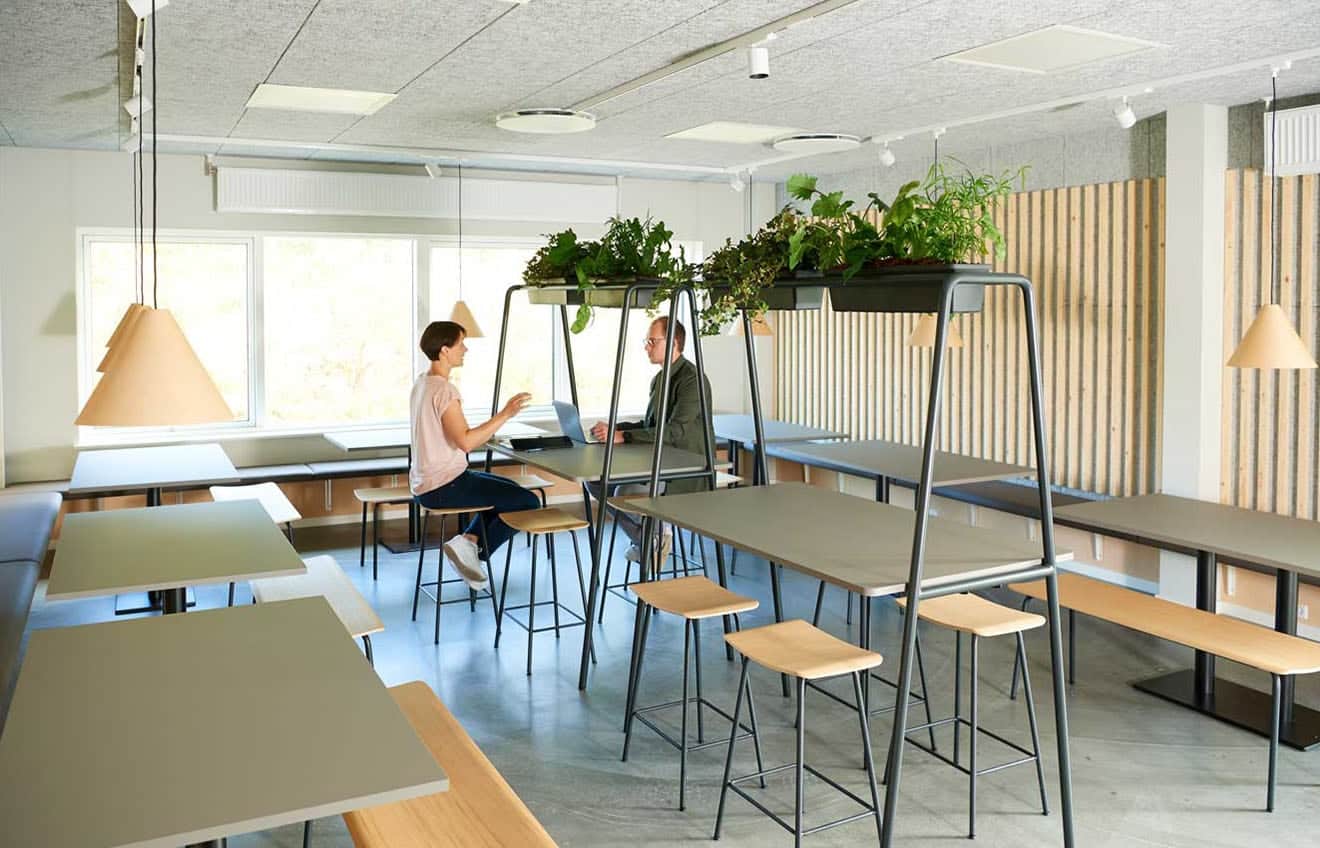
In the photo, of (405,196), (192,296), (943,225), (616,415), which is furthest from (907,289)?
(192,296)

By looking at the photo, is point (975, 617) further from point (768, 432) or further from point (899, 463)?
point (768, 432)

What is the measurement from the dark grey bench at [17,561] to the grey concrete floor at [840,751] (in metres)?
0.51

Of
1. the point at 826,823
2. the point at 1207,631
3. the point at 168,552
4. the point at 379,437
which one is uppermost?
the point at 379,437

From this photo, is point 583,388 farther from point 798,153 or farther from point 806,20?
point 806,20

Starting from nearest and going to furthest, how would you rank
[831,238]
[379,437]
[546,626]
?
[831,238]
[546,626]
[379,437]

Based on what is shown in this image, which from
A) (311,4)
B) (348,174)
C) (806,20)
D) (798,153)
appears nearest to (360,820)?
(311,4)

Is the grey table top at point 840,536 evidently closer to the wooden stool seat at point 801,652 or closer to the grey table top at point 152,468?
the wooden stool seat at point 801,652

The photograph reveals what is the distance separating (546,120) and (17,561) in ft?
10.1

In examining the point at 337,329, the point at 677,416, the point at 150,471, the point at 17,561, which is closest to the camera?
the point at 17,561

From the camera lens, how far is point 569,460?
500cm

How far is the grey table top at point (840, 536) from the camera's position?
2.85 metres

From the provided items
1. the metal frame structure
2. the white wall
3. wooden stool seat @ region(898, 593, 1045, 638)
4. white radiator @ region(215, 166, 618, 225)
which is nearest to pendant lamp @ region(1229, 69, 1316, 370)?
wooden stool seat @ region(898, 593, 1045, 638)

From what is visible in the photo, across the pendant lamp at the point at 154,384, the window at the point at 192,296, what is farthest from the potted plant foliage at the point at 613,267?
the window at the point at 192,296

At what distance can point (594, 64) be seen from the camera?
4.34m
